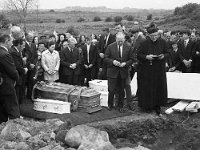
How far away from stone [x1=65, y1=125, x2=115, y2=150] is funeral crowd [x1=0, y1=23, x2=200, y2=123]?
249cm

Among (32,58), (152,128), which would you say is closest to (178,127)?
(152,128)

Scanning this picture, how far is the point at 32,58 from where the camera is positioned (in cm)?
1109

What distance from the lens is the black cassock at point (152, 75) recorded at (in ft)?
32.5

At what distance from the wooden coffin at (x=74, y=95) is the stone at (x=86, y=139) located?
402 centimetres

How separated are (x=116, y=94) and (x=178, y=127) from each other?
12.0ft

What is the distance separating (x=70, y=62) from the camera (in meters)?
11.8

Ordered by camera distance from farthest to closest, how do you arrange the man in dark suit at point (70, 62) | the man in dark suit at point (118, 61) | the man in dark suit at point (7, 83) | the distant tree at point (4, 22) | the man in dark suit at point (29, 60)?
the distant tree at point (4, 22)
the man in dark suit at point (70, 62)
the man in dark suit at point (29, 60)
the man in dark suit at point (118, 61)
the man in dark suit at point (7, 83)

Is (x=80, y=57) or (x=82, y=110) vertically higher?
(x=80, y=57)

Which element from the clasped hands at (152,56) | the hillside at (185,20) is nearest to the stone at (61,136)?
the clasped hands at (152,56)

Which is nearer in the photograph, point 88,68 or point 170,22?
point 88,68

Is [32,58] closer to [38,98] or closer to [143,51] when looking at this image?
[38,98]

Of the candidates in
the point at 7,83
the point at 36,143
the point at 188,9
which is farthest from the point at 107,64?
the point at 188,9

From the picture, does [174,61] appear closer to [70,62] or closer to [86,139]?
[70,62]

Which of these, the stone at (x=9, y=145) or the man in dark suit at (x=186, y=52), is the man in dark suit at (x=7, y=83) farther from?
the man in dark suit at (x=186, y=52)
